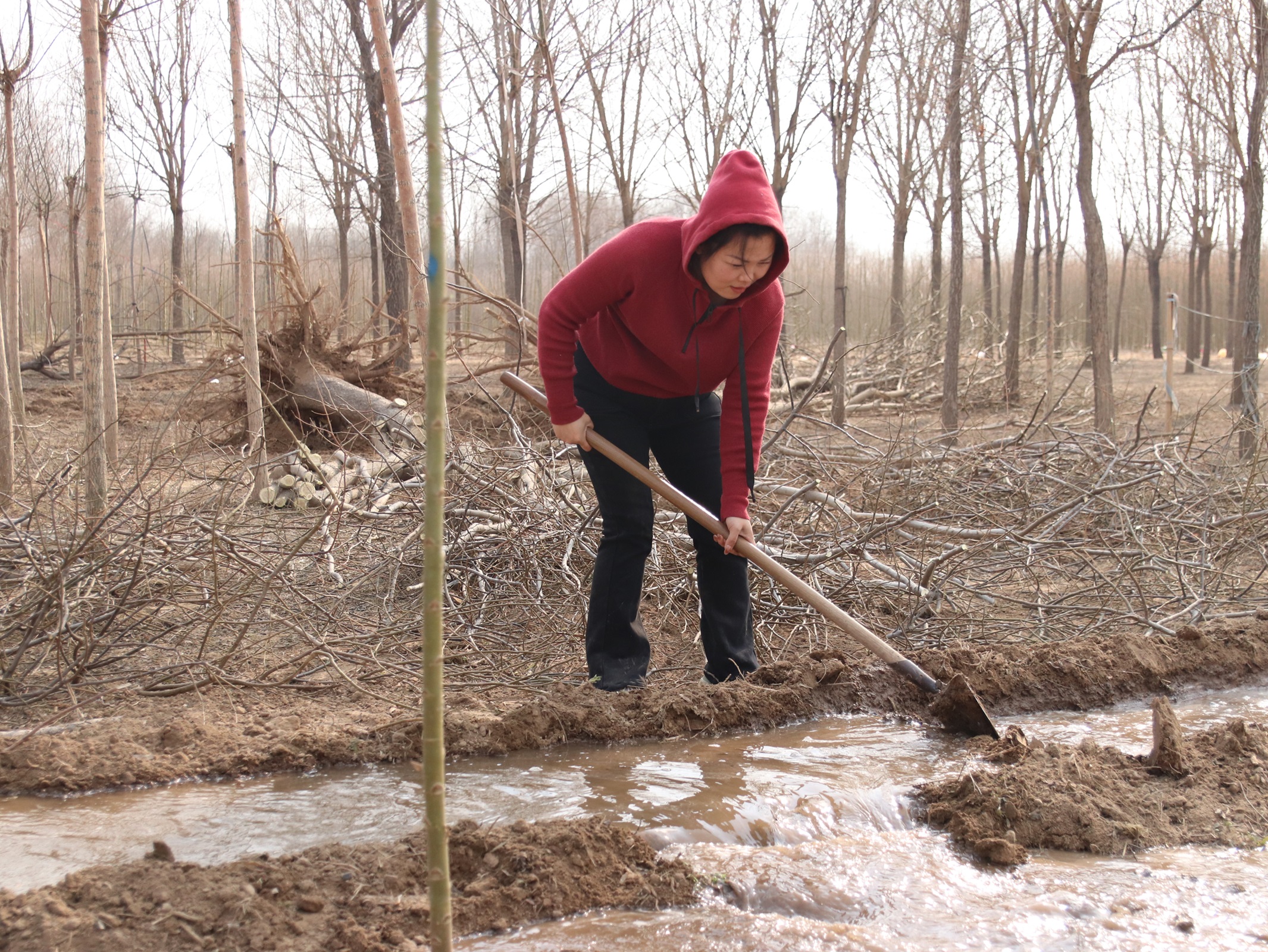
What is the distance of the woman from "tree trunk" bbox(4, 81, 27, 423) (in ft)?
15.7

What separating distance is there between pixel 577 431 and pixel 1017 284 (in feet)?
32.6

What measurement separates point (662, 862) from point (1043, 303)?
24.3 metres

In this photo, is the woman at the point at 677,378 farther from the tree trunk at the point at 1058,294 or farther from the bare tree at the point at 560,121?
the tree trunk at the point at 1058,294

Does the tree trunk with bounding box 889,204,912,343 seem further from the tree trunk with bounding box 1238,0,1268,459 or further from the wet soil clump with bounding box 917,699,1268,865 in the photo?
the wet soil clump with bounding box 917,699,1268,865

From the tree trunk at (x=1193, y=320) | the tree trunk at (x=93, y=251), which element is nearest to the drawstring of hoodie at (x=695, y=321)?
the tree trunk at (x=93, y=251)

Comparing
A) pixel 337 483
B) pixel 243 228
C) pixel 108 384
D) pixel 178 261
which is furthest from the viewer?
pixel 178 261

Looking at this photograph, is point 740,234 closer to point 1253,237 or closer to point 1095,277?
point 1095,277

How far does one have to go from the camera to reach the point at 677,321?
2605mm

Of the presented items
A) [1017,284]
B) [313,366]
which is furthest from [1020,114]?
[313,366]

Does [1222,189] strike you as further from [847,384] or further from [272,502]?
[272,502]

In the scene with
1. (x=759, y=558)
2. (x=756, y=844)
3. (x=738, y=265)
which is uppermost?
(x=738, y=265)

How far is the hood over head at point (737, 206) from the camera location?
7.54 ft

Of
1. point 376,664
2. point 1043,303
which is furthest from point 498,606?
point 1043,303

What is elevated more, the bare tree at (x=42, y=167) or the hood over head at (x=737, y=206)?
the bare tree at (x=42, y=167)
